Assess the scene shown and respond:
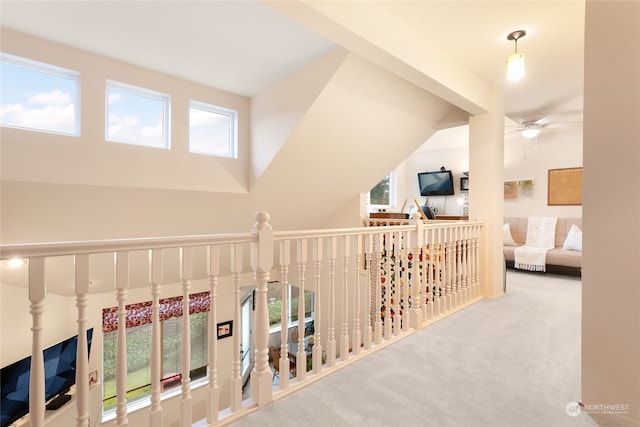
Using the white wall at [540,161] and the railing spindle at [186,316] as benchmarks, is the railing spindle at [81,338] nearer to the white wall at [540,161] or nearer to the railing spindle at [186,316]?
the railing spindle at [186,316]

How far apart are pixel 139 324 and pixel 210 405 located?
3657mm

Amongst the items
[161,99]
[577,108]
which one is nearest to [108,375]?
[161,99]

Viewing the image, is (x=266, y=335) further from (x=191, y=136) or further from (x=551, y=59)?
(x=551, y=59)

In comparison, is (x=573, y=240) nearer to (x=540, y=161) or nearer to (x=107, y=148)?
(x=540, y=161)

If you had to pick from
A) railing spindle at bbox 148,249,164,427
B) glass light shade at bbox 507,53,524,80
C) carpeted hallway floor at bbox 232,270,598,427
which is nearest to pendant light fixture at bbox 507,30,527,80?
glass light shade at bbox 507,53,524,80

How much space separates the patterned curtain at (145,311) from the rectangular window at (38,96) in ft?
7.67

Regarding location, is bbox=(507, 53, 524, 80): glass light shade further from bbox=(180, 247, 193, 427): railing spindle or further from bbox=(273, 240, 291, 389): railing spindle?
bbox=(180, 247, 193, 427): railing spindle

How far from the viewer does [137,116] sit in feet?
10.2

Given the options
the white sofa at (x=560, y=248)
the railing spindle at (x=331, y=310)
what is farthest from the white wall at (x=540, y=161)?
the railing spindle at (x=331, y=310)

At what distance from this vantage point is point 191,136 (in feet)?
11.2

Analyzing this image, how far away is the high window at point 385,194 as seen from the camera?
7398mm

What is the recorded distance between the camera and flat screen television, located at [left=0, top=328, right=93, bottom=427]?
2.46m

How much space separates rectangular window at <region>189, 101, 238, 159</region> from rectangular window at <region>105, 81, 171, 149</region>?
0.95ft

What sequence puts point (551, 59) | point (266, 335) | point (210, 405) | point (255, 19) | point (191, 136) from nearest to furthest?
point (210, 405), point (266, 335), point (255, 19), point (551, 59), point (191, 136)
